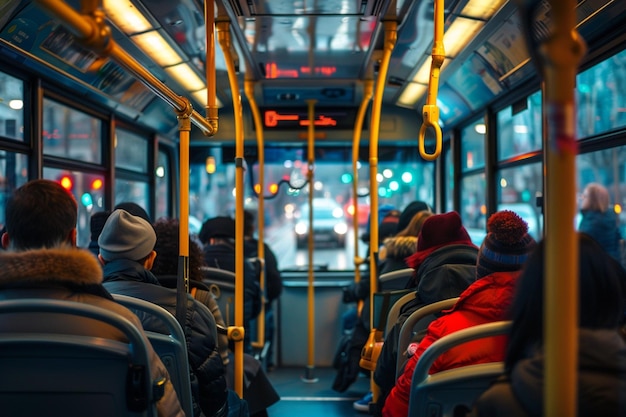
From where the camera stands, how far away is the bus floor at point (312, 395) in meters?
4.81

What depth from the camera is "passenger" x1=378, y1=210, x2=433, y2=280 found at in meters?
4.42

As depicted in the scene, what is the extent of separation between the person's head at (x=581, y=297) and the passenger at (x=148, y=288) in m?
1.37

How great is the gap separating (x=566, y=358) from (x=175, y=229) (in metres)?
2.21

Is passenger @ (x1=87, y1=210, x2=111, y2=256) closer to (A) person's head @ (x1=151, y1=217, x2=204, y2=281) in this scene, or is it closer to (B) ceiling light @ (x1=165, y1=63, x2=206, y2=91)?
(A) person's head @ (x1=151, y1=217, x2=204, y2=281)

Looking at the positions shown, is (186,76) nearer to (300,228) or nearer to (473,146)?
(300,228)

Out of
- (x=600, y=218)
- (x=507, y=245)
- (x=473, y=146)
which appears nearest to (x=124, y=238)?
(x=507, y=245)

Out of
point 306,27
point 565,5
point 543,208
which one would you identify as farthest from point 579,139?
point 565,5

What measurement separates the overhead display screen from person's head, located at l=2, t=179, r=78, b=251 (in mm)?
4181

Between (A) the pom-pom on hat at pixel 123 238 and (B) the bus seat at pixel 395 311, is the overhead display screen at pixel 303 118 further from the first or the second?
(A) the pom-pom on hat at pixel 123 238

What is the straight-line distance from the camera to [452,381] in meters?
1.80

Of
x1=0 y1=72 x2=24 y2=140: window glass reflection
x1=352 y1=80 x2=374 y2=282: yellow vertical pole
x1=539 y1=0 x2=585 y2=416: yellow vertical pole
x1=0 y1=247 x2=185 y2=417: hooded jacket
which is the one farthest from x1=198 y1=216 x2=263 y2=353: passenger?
x1=539 y1=0 x2=585 y2=416: yellow vertical pole

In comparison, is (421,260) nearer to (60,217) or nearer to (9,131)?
(60,217)

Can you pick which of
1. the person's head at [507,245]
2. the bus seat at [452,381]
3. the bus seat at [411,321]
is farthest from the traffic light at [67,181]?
the bus seat at [452,381]

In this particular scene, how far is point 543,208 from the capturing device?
3.89 meters
